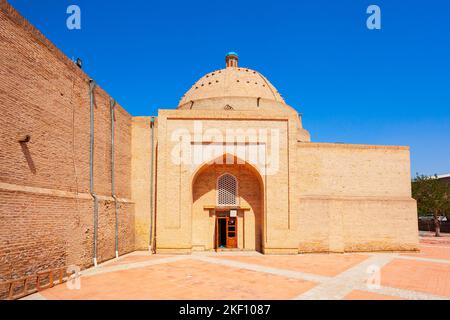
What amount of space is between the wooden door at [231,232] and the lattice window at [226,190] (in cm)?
90

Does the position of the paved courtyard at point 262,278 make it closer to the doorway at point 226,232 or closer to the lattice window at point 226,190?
the doorway at point 226,232

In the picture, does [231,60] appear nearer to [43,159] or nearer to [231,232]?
[231,232]

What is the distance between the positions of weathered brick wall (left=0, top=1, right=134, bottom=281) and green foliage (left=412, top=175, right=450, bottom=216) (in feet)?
90.9

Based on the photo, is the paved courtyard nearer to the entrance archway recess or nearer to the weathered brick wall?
the weathered brick wall

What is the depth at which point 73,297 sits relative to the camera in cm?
848

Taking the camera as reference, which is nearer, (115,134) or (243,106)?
(115,134)

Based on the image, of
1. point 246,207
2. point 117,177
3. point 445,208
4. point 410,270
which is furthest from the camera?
point 445,208

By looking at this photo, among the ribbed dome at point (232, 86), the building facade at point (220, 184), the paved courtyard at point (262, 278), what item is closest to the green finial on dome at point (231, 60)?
the ribbed dome at point (232, 86)

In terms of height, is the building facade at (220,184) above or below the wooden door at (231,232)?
above

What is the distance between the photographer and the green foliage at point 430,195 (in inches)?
1151

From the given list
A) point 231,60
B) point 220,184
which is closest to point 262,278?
point 220,184

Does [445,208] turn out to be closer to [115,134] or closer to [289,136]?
[289,136]
